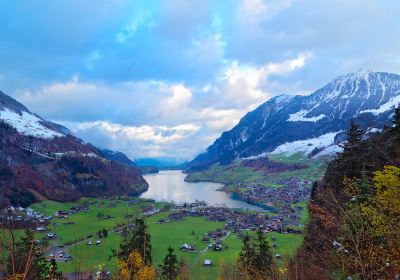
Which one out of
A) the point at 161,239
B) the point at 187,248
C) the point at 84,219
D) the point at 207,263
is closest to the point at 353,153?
the point at 207,263

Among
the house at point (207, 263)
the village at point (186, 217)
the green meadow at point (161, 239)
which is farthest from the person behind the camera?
the village at point (186, 217)

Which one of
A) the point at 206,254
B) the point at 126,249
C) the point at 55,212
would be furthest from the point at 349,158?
the point at 55,212

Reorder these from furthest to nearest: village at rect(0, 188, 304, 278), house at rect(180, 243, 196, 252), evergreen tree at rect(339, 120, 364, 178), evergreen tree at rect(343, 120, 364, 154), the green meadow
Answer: village at rect(0, 188, 304, 278) < house at rect(180, 243, 196, 252) < the green meadow < evergreen tree at rect(343, 120, 364, 154) < evergreen tree at rect(339, 120, 364, 178)

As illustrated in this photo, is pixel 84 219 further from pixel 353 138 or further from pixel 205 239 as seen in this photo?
pixel 353 138

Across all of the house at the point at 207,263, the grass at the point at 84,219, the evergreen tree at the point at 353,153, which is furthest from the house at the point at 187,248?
the evergreen tree at the point at 353,153

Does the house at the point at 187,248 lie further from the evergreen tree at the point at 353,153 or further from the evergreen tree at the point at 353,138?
the evergreen tree at the point at 353,138

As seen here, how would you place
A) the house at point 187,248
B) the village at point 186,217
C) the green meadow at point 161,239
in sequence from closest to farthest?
the green meadow at point 161,239, the house at point 187,248, the village at point 186,217

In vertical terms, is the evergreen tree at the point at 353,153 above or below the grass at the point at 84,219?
above

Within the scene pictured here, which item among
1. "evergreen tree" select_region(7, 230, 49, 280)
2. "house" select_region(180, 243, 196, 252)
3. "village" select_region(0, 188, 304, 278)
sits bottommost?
"house" select_region(180, 243, 196, 252)

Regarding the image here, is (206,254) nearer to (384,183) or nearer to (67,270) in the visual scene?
(67,270)

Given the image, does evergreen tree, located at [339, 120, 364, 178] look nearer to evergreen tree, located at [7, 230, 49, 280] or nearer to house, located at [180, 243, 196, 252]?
evergreen tree, located at [7, 230, 49, 280]

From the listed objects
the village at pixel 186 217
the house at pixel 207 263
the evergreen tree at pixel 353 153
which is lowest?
the house at pixel 207 263

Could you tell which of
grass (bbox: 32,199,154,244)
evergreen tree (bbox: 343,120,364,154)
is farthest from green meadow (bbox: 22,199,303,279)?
evergreen tree (bbox: 343,120,364,154)

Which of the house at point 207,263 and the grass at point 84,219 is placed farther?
the grass at point 84,219
